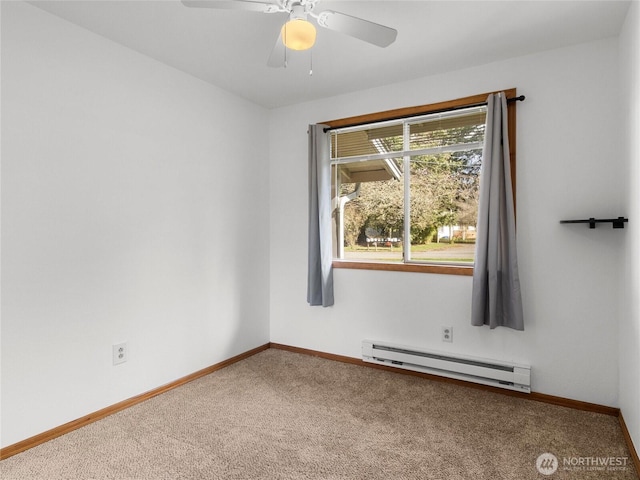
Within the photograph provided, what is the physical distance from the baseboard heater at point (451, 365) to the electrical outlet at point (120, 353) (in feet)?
6.18

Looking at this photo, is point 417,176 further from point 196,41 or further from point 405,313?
point 196,41

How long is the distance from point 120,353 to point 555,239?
122 inches

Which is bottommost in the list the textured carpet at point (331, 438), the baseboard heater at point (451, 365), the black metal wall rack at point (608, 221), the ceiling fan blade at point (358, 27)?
the textured carpet at point (331, 438)

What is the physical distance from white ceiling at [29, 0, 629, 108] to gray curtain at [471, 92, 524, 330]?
1.45ft

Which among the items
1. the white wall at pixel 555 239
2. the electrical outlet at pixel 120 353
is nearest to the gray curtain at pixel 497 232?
the white wall at pixel 555 239

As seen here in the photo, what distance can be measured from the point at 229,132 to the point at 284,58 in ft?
4.95

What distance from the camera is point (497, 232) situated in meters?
2.69

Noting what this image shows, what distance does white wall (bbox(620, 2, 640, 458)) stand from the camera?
1964mm

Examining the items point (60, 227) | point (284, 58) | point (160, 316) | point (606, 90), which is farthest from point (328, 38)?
point (160, 316)

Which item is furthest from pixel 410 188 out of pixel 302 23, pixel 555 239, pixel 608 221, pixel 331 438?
pixel 331 438

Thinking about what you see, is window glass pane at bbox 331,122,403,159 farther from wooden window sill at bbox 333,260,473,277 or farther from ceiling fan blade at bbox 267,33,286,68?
ceiling fan blade at bbox 267,33,286,68

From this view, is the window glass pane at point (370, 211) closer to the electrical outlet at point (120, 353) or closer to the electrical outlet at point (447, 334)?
the electrical outlet at point (447, 334)

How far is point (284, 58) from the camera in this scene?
82.1 inches

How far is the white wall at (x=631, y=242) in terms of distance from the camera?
1964 millimetres
